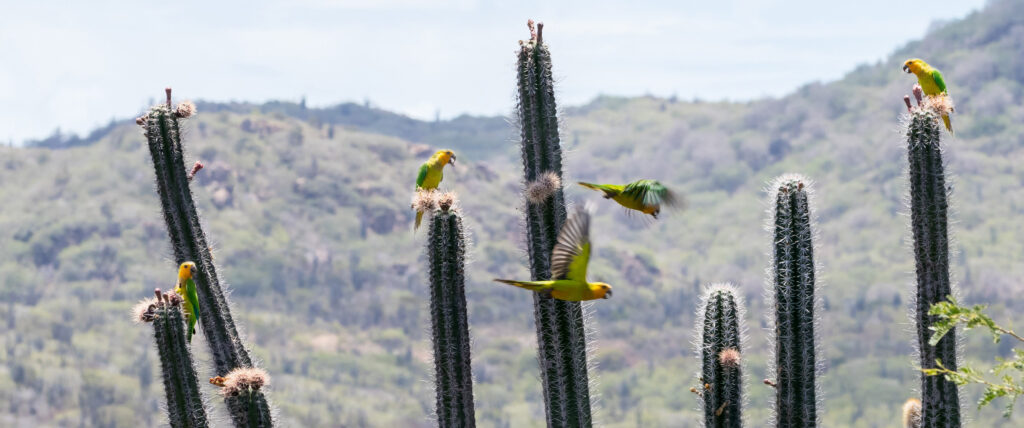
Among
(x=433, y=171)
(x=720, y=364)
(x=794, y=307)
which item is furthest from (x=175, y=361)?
(x=794, y=307)

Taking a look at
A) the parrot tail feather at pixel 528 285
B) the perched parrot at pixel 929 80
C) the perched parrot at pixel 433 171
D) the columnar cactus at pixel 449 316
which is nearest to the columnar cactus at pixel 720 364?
the columnar cactus at pixel 449 316

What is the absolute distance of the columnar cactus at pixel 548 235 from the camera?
12.5 m

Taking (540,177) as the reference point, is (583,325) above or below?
below

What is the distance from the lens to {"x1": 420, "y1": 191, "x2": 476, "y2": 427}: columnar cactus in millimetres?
12469

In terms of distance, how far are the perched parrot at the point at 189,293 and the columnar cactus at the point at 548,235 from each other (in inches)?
153

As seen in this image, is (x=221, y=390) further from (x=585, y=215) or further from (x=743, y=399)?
(x=743, y=399)

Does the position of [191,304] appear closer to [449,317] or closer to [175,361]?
[175,361]

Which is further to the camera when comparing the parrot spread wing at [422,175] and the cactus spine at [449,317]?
the parrot spread wing at [422,175]

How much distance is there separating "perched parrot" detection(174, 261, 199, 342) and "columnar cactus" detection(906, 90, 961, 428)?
26.8ft

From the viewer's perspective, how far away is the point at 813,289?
1306 centimetres

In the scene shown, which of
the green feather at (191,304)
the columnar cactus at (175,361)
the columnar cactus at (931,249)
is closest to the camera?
the columnar cactus at (175,361)

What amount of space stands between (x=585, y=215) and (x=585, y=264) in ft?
3.01

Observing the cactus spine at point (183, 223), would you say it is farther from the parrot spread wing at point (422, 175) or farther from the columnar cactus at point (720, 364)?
the columnar cactus at point (720, 364)

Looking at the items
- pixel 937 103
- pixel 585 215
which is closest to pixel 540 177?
pixel 585 215
